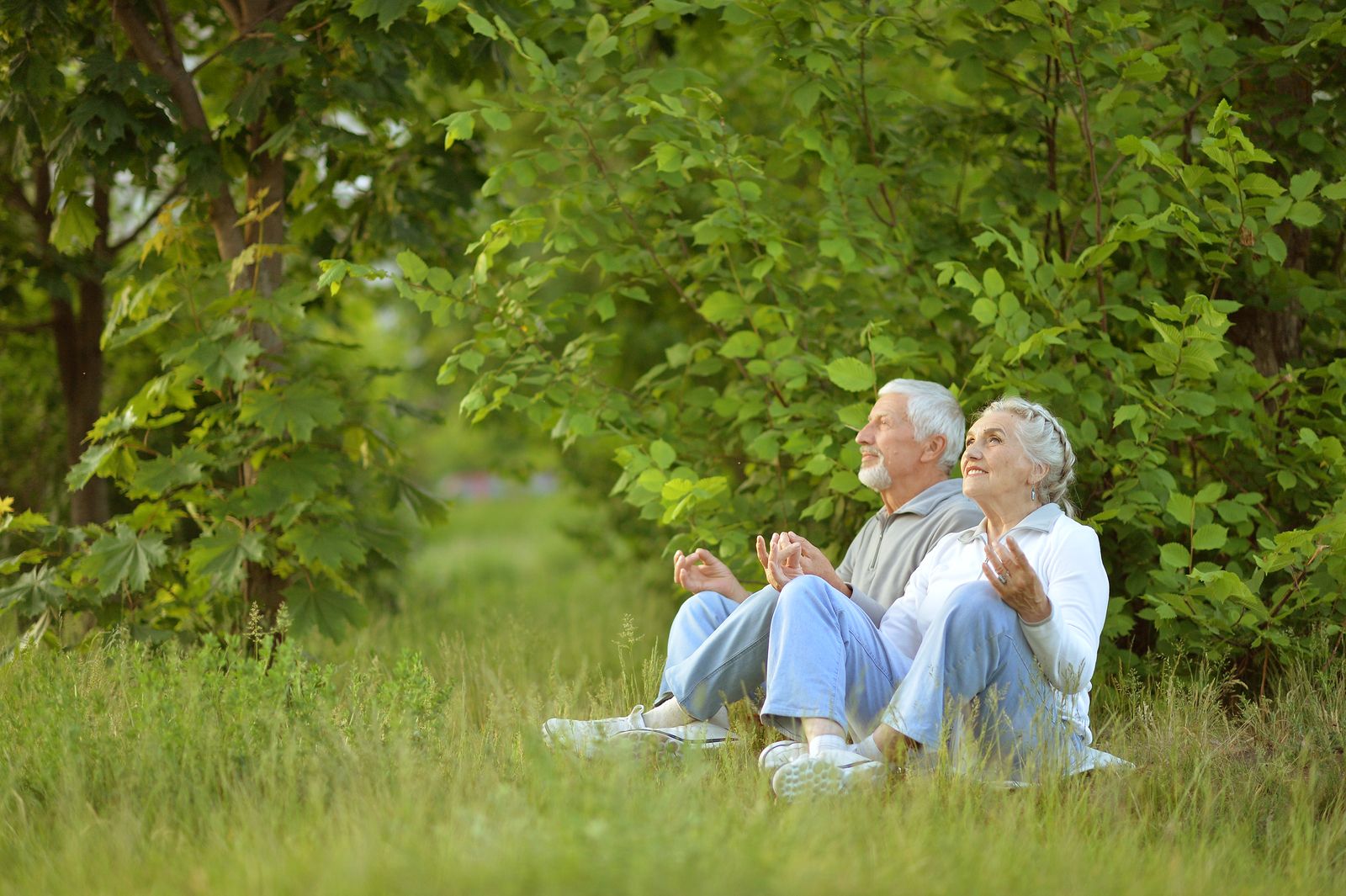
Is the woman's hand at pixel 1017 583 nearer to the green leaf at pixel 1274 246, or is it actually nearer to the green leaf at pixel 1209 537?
the green leaf at pixel 1209 537

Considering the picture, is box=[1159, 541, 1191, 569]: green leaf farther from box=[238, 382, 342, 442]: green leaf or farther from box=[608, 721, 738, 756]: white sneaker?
box=[238, 382, 342, 442]: green leaf

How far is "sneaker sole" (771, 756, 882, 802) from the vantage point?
287cm

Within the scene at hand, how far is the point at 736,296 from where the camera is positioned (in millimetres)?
4383

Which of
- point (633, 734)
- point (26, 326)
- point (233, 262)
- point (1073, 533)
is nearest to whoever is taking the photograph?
point (1073, 533)

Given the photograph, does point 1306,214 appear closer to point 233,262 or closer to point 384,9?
point 384,9

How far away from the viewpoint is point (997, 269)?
4328mm

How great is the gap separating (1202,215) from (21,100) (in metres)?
4.28

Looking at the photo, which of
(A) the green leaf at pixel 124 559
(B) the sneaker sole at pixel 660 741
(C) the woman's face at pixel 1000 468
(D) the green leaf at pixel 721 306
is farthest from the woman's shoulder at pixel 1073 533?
(A) the green leaf at pixel 124 559

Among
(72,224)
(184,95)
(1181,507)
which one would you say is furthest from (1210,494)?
(72,224)

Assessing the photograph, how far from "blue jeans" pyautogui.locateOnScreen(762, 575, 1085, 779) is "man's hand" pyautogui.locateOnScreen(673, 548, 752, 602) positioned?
60 centimetres

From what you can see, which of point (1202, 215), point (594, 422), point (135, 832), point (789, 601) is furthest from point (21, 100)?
point (1202, 215)

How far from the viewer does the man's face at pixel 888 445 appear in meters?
3.89

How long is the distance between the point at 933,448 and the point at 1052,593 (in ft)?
2.87

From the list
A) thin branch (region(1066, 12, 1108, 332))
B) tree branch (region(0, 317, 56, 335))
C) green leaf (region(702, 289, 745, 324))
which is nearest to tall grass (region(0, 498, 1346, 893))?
green leaf (region(702, 289, 745, 324))
